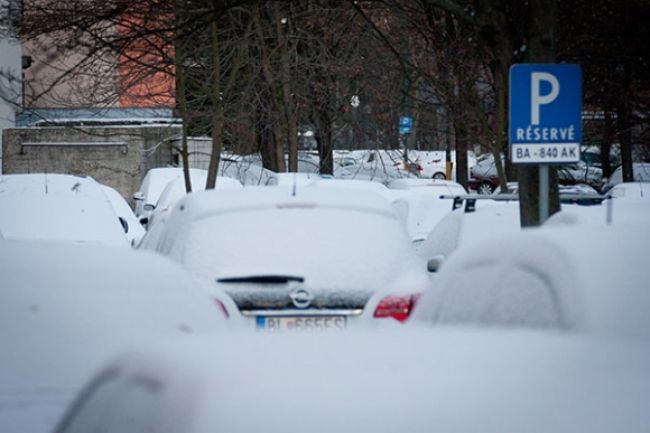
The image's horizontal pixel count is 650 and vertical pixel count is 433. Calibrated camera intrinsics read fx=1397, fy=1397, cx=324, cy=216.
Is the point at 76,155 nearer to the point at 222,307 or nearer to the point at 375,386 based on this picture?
the point at 222,307

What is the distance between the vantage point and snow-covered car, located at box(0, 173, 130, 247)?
14195mm

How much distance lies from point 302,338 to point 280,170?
91.7 feet

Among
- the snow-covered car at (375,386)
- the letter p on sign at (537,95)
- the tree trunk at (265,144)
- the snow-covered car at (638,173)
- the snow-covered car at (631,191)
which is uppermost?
the letter p on sign at (537,95)

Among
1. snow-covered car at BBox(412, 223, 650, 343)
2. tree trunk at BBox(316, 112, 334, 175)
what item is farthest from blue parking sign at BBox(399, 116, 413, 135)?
snow-covered car at BBox(412, 223, 650, 343)

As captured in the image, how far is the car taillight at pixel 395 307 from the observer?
8.00 meters

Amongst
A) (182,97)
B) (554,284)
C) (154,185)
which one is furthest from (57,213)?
(154,185)

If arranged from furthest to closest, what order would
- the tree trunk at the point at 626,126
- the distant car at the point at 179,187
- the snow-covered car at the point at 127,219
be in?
1. the tree trunk at the point at 626,126
2. the distant car at the point at 179,187
3. the snow-covered car at the point at 127,219

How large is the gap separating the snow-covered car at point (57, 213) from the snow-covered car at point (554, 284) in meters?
9.22

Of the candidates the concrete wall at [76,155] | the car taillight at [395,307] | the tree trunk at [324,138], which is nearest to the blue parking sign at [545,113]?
the car taillight at [395,307]

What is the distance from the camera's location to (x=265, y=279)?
8211 millimetres

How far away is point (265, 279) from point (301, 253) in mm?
384

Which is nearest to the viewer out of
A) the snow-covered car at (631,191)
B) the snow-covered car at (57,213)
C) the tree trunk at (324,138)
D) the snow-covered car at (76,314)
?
the snow-covered car at (76,314)

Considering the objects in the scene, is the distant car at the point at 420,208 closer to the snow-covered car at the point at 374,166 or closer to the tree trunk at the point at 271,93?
the tree trunk at the point at 271,93

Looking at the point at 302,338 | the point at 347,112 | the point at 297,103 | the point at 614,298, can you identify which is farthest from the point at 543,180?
the point at 347,112
